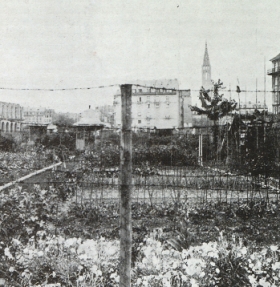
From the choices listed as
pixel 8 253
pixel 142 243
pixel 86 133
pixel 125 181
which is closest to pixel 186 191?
pixel 142 243

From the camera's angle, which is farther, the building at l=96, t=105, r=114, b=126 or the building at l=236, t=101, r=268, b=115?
the building at l=96, t=105, r=114, b=126

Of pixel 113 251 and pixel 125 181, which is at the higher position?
pixel 125 181

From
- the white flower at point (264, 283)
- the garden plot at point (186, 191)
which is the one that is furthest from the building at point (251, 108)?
the white flower at point (264, 283)

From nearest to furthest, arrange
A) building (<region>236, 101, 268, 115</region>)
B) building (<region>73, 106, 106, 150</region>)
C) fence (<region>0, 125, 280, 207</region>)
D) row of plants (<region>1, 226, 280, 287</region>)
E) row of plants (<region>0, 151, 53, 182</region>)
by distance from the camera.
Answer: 1. row of plants (<region>1, 226, 280, 287</region>)
2. fence (<region>0, 125, 280, 207</region>)
3. building (<region>73, 106, 106, 150</region>)
4. row of plants (<region>0, 151, 53, 182</region>)
5. building (<region>236, 101, 268, 115</region>)

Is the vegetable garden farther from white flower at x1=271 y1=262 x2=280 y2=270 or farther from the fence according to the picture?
the fence

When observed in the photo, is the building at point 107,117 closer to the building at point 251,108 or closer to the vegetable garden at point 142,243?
the building at point 251,108

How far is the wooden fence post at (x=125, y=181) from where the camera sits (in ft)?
11.1

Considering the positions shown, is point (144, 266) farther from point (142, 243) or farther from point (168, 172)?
point (168, 172)

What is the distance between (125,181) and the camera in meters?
3.41

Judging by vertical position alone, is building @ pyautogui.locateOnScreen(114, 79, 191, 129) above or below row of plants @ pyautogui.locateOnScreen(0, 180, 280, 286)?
above

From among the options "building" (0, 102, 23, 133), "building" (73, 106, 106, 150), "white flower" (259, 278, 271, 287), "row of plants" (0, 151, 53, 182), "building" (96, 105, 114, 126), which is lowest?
"white flower" (259, 278, 271, 287)

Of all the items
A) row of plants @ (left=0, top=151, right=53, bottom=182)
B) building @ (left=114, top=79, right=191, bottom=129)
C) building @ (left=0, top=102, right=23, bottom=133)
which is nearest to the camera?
building @ (left=0, top=102, right=23, bottom=133)

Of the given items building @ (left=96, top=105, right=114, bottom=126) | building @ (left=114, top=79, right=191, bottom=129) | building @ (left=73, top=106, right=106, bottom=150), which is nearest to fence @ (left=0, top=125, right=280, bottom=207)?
building @ (left=73, top=106, right=106, bottom=150)

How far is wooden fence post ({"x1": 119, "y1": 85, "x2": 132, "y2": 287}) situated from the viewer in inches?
133
